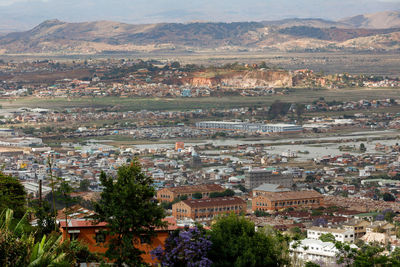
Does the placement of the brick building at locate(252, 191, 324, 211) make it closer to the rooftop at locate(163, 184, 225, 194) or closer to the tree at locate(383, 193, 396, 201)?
the rooftop at locate(163, 184, 225, 194)

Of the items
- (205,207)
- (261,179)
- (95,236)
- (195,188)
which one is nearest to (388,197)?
(261,179)

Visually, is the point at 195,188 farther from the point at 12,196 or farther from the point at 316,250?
the point at 12,196

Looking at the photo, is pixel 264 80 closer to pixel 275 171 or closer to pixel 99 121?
pixel 99 121

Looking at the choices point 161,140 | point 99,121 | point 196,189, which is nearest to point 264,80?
point 99,121

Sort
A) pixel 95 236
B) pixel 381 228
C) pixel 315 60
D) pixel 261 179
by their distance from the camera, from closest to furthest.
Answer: pixel 95 236
pixel 381 228
pixel 261 179
pixel 315 60

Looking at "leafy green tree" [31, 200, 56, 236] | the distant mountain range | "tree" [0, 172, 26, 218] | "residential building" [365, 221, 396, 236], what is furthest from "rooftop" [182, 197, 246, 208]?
the distant mountain range

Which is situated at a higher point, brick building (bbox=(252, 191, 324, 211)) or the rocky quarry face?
brick building (bbox=(252, 191, 324, 211))
